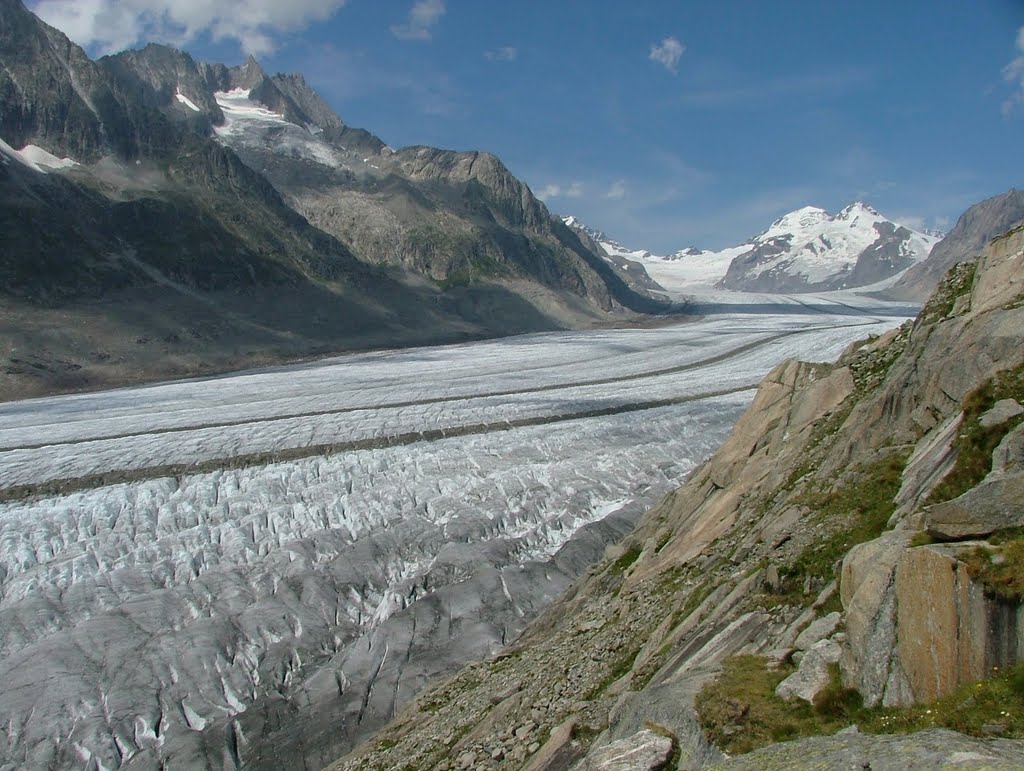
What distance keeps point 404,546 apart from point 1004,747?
71.4ft

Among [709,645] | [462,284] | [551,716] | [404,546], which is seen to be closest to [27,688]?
[404,546]

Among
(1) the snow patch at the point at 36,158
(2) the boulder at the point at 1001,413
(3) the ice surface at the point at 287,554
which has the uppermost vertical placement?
(1) the snow patch at the point at 36,158

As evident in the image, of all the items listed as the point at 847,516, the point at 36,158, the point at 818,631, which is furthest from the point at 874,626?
the point at 36,158

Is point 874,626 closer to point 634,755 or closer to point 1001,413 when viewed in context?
point 634,755

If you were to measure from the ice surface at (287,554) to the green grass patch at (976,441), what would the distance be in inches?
560

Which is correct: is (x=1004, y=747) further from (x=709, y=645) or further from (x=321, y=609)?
(x=321, y=609)

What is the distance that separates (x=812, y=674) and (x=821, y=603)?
133 centimetres

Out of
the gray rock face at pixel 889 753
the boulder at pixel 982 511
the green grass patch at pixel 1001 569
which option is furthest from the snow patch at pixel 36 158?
the green grass patch at pixel 1001 569

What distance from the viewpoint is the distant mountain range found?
3553 inches

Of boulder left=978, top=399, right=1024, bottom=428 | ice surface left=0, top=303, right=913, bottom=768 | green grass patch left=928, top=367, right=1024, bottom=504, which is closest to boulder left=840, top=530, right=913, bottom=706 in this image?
green grass patch left=928, top=367, right=1024, bottom=504

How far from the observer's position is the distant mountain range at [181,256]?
3553 inches

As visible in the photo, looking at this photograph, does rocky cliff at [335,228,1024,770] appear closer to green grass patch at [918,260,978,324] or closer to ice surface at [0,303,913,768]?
green grass patch at [918,260,978,324]

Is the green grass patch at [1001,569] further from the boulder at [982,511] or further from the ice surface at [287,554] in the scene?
the ice surface at [287,554]

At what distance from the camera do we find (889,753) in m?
5.53
